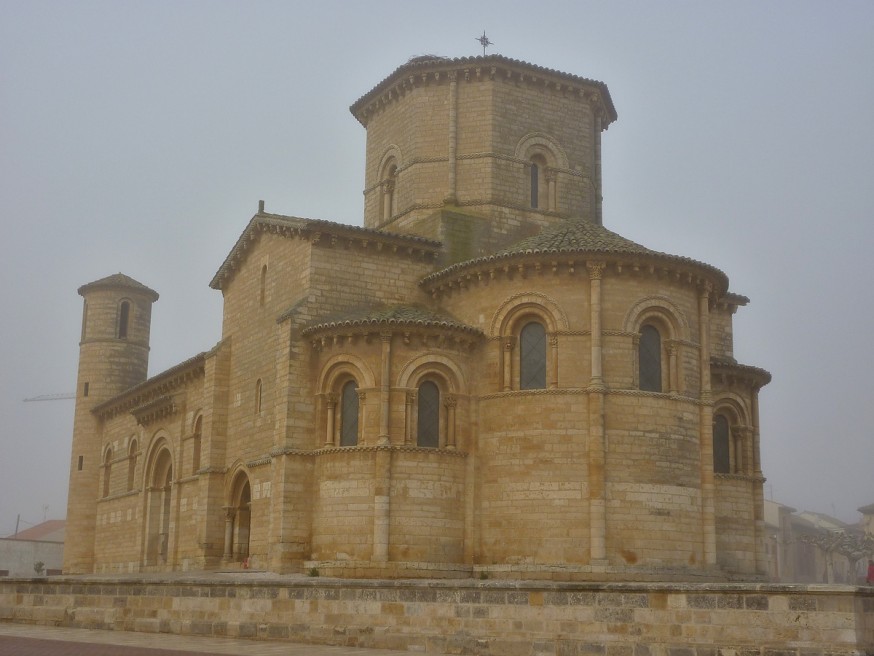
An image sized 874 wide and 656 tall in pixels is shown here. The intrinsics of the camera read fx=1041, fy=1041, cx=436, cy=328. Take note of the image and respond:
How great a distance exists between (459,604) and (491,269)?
1088 centimetres

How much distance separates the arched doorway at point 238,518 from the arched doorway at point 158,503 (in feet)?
26.4

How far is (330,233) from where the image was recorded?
83.5ft

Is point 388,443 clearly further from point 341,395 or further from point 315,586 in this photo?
point 315,586

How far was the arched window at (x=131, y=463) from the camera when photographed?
39188 millimetres

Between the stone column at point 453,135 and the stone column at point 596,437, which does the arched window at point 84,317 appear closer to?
the stone column at point 453,135

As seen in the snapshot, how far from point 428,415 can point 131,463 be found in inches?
780

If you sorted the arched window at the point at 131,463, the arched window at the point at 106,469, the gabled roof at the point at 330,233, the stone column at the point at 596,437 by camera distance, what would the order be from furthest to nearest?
the arched window at the point at 106,469 → the arched window at the point at 131,463 → the gabled roof at the point at 330,233 → the stone column at the point at 596,437

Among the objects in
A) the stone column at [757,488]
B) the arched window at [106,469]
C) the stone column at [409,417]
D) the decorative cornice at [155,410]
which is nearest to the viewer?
the stone column at [409,417]

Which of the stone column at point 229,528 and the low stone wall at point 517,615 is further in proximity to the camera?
the stone column at point 229,528

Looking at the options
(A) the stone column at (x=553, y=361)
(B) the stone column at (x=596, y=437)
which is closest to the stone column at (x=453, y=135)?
(B) the stone column at (x=596, y=437)

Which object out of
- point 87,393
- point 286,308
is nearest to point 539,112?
point 286,308

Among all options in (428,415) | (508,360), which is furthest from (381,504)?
(508,360)

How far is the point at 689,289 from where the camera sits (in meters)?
24.5

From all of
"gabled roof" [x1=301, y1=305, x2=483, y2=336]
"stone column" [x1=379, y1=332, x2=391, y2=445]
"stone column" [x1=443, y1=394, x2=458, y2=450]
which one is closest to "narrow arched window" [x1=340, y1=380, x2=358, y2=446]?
"stone column" [x1=379, y1=332, x2=391, y2=445]
